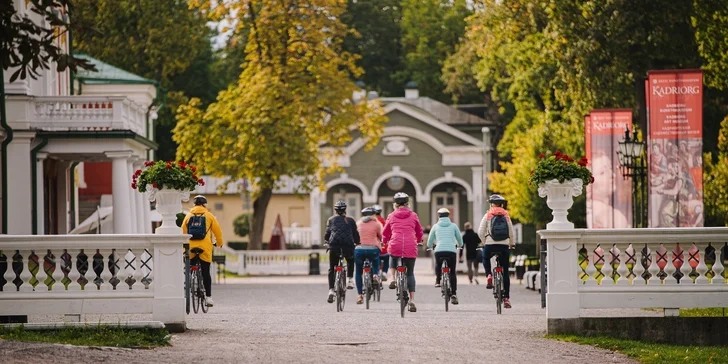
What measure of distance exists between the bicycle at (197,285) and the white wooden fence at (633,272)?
6.94 meters

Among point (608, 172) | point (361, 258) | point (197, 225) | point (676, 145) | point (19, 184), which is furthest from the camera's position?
point (19, 184)

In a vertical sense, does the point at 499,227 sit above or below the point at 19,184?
below

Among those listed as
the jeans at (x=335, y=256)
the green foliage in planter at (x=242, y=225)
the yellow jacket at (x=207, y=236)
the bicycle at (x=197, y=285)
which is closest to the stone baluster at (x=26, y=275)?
the yellow jacket at (x=207, y=236)

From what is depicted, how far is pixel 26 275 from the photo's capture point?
19.4 metres

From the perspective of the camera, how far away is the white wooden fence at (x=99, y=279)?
758 inches

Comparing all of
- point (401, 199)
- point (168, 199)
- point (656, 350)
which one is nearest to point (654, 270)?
point (656, 350)

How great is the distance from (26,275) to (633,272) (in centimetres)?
729

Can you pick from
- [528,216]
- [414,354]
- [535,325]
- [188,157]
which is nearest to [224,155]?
[188,157]

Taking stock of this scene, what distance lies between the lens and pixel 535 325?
69.8ft

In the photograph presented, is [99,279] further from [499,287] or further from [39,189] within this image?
[39,189]

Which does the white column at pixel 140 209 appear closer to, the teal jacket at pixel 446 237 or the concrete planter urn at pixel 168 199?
the teal jacket at pixel 446 237

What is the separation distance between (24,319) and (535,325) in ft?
21.6

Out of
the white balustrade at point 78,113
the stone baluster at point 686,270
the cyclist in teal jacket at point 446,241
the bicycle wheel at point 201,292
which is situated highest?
the white balustrade at point 78,113

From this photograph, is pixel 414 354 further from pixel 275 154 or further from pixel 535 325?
pixel 275 154
